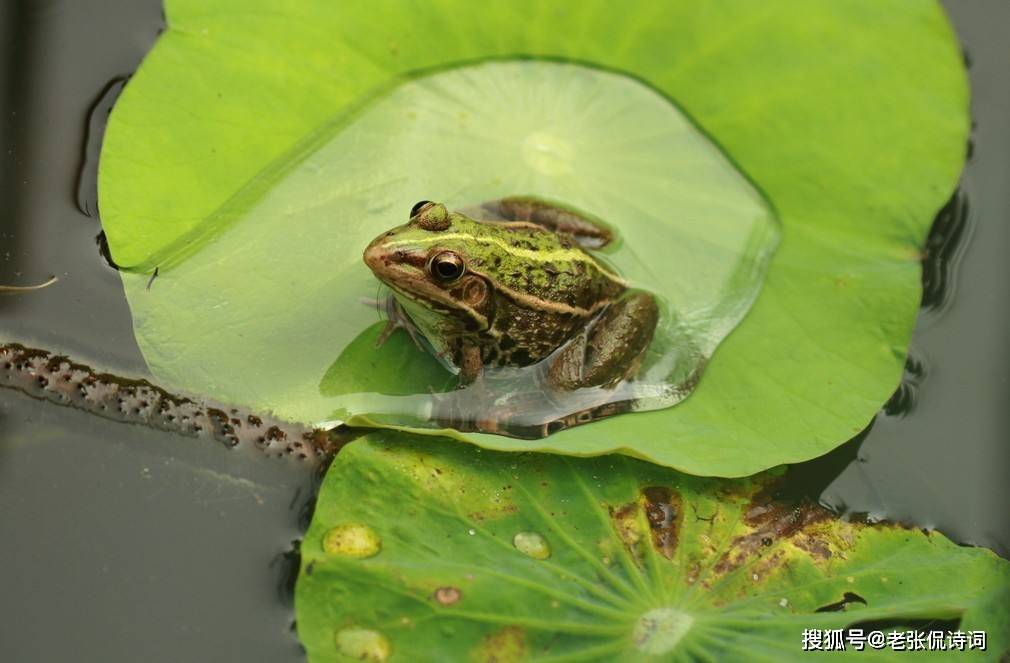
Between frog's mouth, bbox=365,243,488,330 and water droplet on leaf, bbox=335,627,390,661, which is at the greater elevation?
frog's mouth, bbox=365,243,488,330

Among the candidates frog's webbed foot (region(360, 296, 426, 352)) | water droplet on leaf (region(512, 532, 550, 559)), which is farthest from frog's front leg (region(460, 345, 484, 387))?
water droplet on leaf (region(512, 532, 550, 559))

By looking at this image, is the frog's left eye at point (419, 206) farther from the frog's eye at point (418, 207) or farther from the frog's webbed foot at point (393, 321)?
the frog's webbed foot at point (393, 321)

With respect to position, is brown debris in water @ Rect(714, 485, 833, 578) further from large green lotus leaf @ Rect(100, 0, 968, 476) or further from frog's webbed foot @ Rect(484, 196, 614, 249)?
frog's webbed foot @ Rect(484, 196, 614, 249)

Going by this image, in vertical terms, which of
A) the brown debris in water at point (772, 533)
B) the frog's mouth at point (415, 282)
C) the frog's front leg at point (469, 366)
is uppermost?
the frog's mouth at point (415, 282)

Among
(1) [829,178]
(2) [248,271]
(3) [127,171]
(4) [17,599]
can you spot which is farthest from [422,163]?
(4) [17,599]

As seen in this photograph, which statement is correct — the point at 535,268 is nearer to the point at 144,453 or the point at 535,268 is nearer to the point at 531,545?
the point at 531,545

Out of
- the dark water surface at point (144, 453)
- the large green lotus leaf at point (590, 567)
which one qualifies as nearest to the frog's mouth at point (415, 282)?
the large green lotus leaf at point (590, 567)

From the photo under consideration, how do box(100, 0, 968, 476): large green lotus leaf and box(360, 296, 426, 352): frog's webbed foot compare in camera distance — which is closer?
box(100, 0, 968, 476): large green lotus leaf
